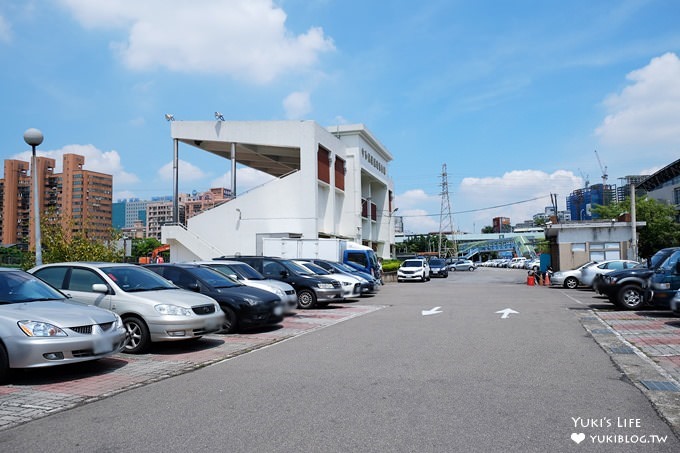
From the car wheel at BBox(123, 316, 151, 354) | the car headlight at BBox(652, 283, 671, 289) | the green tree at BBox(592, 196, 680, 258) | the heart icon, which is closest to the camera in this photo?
the heart icon

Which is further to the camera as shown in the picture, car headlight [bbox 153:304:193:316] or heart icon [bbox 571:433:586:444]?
car headlight [bbox 153:304:193:316]

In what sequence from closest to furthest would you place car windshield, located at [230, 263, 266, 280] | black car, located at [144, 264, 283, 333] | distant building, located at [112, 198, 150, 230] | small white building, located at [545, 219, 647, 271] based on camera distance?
black car, located at [144, 264, 283, 333] → car windshield, located at [230, 263, 266, 280] → small white building, located at [545, 219, 647, 271] → distant building, located at [112, 198, 150, 230]

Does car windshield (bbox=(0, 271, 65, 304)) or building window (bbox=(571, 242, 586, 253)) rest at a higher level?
building window (bbox=(571, 242, 586, 253))

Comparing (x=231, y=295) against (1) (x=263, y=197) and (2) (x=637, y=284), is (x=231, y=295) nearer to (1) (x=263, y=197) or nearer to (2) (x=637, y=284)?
(2) (x=637, y=284)

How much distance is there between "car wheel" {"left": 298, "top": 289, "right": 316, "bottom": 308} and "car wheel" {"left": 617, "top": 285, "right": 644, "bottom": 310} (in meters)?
9.44

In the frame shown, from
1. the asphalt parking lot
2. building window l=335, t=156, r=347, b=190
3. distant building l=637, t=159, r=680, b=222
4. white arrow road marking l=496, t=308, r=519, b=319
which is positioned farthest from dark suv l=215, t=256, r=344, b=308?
distant building l=637, t=159, r=680, b=222

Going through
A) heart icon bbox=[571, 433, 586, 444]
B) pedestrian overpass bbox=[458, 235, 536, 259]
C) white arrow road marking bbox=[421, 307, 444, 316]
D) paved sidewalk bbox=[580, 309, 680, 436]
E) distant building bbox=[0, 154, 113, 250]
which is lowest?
paved sidewalk bbox=[580, 309, 680, 436]

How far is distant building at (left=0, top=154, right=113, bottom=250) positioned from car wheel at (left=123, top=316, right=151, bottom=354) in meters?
18.5

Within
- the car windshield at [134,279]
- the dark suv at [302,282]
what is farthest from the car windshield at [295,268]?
the car windshield at [134,279]

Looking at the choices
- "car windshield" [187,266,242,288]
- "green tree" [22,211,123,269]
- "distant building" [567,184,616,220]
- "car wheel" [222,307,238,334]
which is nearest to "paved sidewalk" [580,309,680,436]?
"car wheel" [222,307,238,334]

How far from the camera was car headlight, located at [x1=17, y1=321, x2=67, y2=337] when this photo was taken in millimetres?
6980

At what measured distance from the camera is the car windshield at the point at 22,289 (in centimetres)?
782

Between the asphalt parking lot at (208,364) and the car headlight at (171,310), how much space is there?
0.72 meters

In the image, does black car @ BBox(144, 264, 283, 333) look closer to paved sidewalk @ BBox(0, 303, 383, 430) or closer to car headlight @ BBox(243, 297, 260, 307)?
car headlight @ BBox(243, 297, 260, 307)
